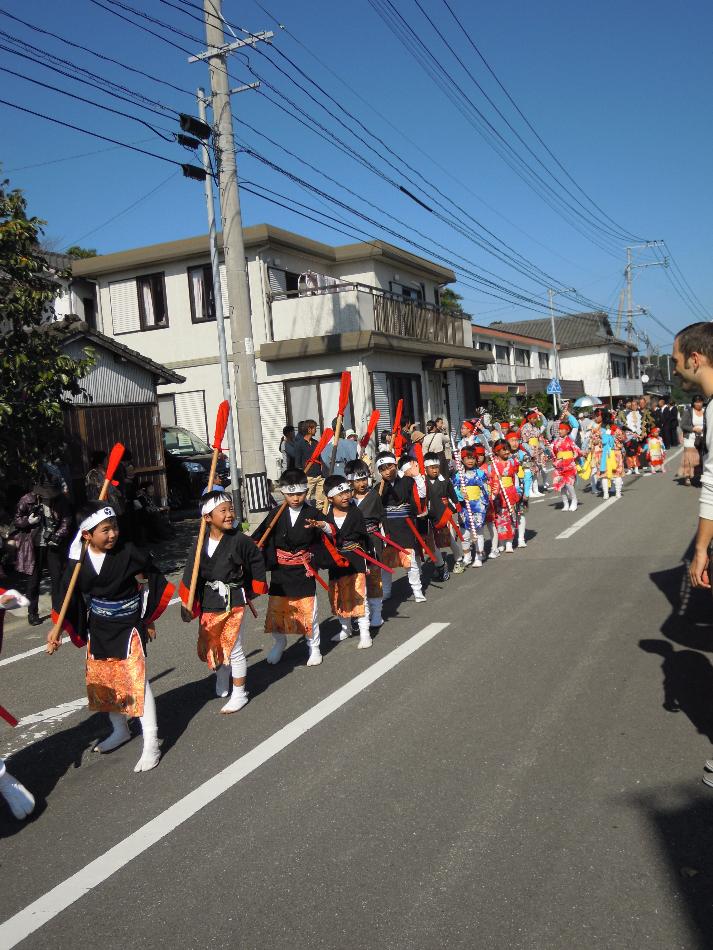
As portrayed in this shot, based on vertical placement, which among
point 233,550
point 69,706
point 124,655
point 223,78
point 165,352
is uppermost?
point 223,78

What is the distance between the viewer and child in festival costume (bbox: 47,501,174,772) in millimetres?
5160

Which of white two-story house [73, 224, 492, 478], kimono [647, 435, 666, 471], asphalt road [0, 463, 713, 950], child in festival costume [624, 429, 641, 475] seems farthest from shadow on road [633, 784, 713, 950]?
kimono [647, 435, 666, 471]

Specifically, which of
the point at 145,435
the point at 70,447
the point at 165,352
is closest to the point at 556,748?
the point at 70,447

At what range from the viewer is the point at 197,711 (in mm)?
5992

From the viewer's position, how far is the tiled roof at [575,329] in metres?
65.1

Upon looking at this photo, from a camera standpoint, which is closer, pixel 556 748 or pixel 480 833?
pixel 480 833

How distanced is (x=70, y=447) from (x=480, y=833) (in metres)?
12.7

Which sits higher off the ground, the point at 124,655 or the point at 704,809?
the point at 124,655

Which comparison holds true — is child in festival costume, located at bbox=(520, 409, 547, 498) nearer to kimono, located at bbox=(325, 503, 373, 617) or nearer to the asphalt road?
kimono, located at bbox=(325, 503, 373, 617)

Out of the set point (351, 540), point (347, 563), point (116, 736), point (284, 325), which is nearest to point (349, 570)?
point (347, 563)

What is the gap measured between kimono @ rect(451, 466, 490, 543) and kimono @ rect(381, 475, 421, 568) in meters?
1.85

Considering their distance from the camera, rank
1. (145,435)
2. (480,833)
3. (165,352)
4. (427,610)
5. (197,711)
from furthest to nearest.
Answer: (165,352) → (145,435) → (427,610) → (197,711) → (480,833)

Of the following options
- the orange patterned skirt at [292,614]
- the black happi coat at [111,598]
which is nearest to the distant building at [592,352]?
the orange patterned skirt at [292,614]

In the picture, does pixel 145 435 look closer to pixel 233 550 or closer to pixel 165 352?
pixel 165 352
